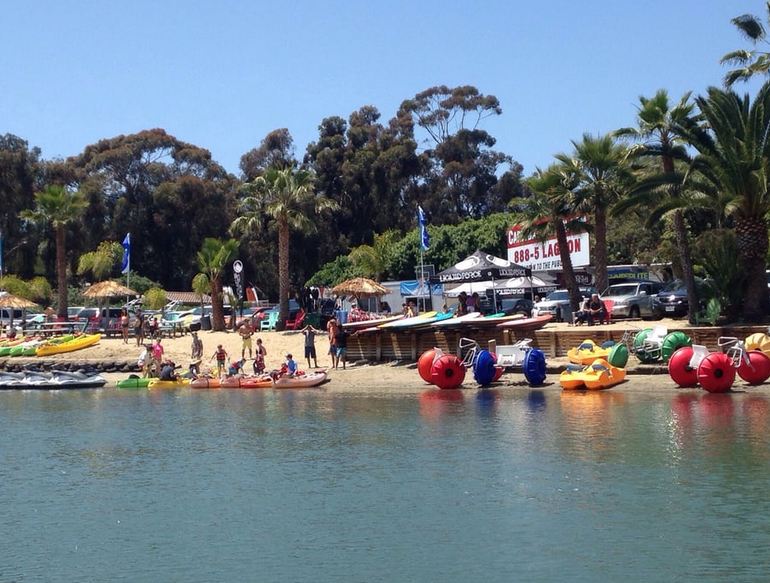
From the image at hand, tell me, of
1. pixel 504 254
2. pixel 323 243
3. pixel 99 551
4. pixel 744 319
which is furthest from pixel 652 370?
pixel 323 243

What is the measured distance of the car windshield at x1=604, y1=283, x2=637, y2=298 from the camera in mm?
41062

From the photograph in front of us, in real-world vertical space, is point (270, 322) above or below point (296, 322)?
above

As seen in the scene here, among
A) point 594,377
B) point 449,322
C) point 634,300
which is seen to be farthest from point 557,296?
point 594,377

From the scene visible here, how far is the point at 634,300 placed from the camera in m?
40.2

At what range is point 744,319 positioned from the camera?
110ft

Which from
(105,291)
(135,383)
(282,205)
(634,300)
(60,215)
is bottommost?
(135,383)

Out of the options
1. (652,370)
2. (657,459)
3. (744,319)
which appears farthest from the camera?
(744,319)

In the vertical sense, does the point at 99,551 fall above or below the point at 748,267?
below

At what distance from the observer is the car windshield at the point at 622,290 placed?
41.1m

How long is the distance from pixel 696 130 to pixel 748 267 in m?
4.85

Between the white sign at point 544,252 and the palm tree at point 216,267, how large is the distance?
14.2 meters

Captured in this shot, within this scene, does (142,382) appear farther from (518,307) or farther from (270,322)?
(518,307)

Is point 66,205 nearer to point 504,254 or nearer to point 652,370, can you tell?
point 504,254

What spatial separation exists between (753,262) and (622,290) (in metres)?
7.98
